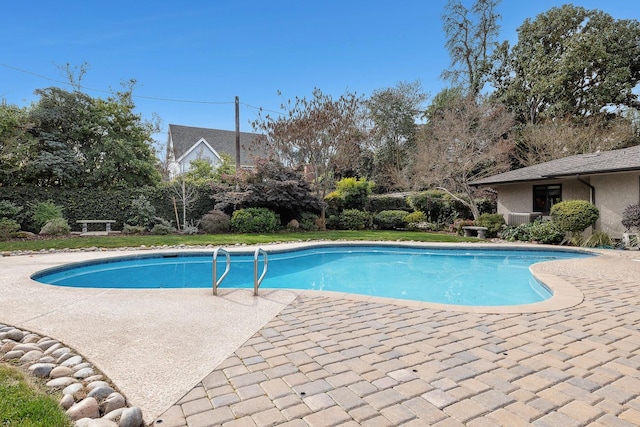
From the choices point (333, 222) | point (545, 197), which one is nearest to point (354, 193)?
point (333, 222)

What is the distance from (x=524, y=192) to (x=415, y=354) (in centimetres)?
1517

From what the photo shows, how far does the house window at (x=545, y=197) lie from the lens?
14.5 m

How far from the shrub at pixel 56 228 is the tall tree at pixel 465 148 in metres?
15.9

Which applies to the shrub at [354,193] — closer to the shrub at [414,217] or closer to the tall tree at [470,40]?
the shrub at [414,217]

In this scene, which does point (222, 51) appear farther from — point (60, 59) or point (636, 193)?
point (636, 193)

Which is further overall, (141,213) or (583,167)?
(141,213)

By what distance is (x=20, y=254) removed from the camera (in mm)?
9016

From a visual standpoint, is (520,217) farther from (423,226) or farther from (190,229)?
(190,229)

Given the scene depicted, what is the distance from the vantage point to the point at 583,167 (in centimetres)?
1294

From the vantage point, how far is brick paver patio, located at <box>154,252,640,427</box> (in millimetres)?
2098

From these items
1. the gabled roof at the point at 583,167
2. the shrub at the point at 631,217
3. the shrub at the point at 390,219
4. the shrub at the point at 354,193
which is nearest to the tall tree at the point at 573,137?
the gabled roof at the point at 583,167

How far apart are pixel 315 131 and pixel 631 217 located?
12.5 metres

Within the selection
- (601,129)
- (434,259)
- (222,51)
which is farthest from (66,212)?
(601,129)

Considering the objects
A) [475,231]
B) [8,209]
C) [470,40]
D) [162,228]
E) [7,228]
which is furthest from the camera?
[470,40]
